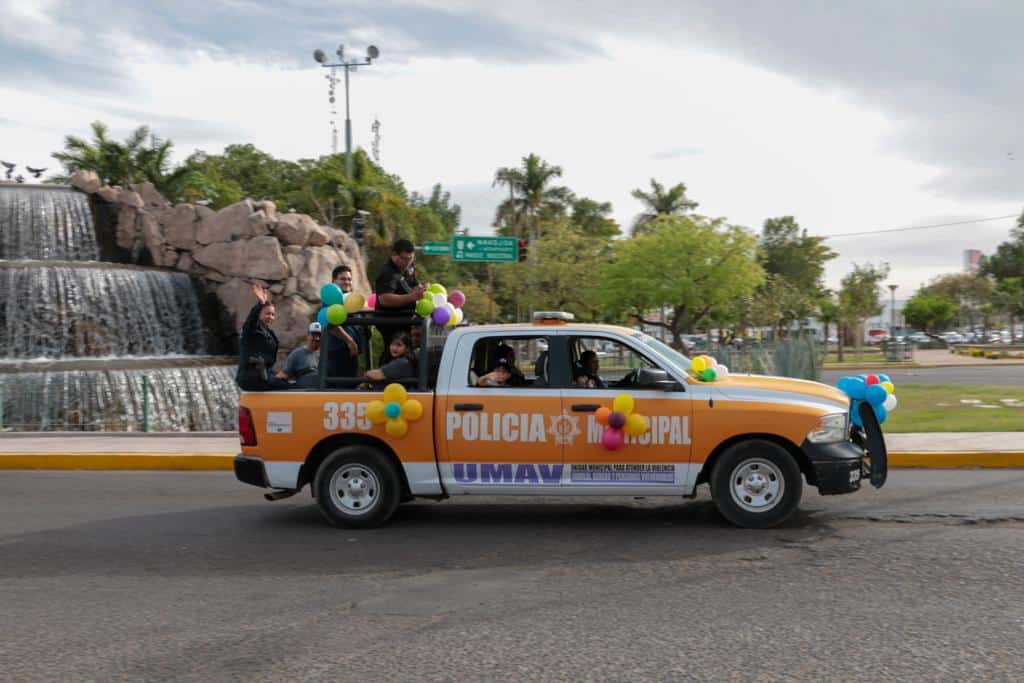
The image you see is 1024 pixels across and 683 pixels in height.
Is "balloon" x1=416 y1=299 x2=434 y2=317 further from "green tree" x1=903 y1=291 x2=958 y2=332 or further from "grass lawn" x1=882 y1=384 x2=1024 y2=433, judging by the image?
"green tree" x1=903 y1=291 x2=958 y2=332

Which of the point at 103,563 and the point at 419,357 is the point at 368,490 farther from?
the point at 103,563

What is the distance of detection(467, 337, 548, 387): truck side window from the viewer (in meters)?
8.12

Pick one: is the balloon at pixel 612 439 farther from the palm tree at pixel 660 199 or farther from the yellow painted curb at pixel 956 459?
the palm tree at pixel 660 199

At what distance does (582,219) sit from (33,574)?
6942 cm

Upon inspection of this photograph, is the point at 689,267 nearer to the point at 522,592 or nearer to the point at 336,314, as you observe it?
the point at 336,314

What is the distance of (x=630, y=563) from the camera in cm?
682

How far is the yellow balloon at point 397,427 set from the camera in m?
7.98

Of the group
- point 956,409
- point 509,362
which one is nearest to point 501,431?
point 509,362

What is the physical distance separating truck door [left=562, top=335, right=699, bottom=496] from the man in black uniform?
163 cm

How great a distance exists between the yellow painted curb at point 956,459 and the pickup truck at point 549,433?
3.69m

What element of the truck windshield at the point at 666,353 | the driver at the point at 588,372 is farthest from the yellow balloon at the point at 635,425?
the truck windshield at the point at 666,353

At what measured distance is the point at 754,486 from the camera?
780 cm

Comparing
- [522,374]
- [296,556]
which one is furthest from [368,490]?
[522,374]

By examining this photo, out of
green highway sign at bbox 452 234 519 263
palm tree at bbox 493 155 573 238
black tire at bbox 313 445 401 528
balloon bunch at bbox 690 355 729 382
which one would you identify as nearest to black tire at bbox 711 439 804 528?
balloon bunch at bbox 690 355 729 382
